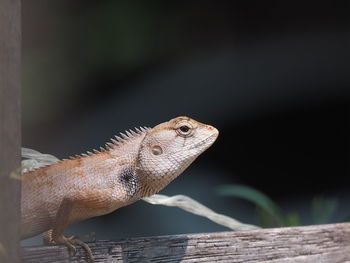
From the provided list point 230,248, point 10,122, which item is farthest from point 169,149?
point 10,122

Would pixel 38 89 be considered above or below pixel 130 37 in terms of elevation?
below

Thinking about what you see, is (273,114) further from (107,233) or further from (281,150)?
(107,233)

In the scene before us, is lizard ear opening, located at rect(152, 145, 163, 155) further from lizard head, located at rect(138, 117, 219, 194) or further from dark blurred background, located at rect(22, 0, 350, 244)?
dark blurred background, located at rect(22, 0, 350, 244)

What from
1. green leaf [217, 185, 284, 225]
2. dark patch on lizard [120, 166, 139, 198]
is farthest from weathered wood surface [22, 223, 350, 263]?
green leaf [217, 185, 284, 225]

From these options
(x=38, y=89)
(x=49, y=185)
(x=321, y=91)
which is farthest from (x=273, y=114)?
(x=49, y=185)

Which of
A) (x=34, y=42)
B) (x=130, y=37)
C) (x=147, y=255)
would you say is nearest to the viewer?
(x=147, y=255)

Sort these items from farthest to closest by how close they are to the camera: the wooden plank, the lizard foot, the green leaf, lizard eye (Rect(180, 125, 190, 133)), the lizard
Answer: the green leaf, lizard eye (Rect(180, 125, 190, 133)), the lizard, the lizard foot, the wooden plank
